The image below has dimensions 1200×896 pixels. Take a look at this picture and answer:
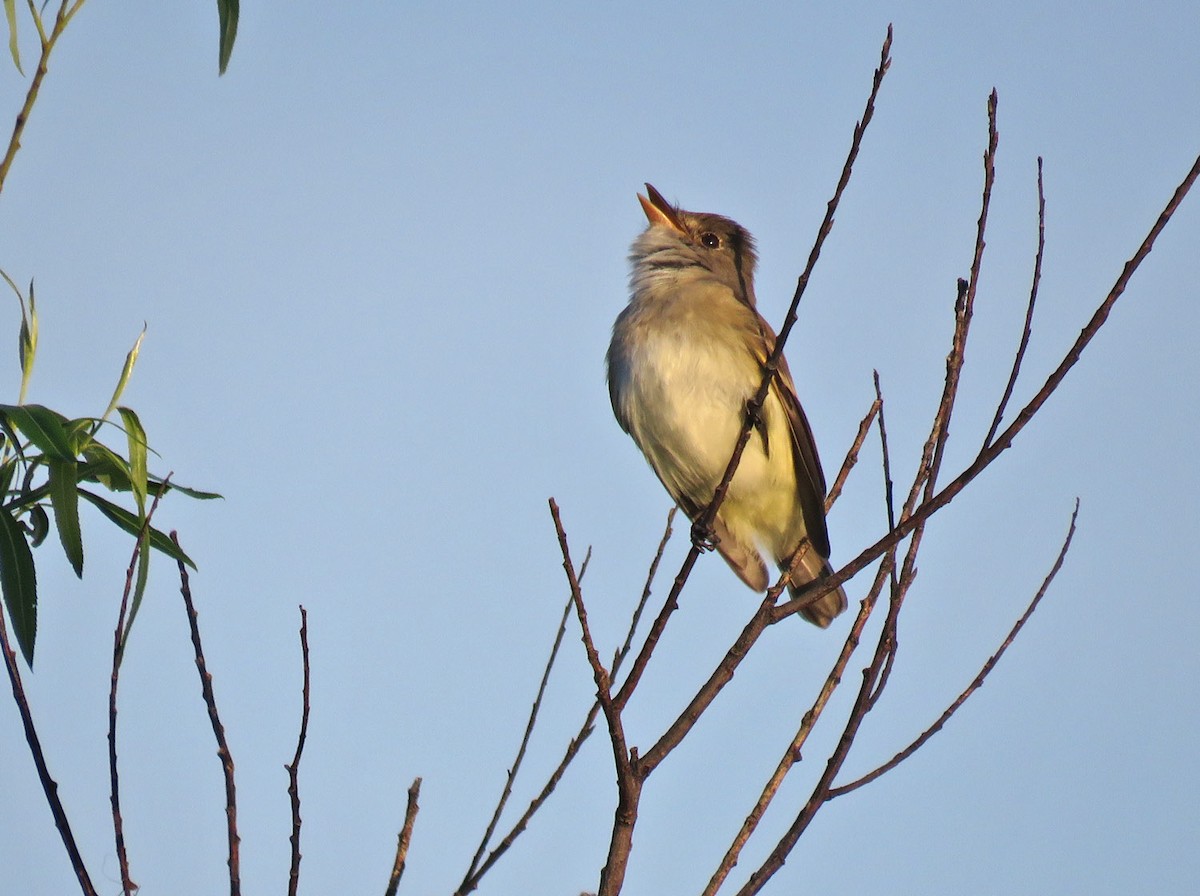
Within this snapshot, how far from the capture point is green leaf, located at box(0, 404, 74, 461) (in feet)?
8.58

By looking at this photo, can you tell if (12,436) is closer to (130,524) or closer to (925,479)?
(130,524)

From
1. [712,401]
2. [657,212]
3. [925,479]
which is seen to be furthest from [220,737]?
[657,212]

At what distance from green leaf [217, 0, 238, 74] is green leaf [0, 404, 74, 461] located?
2.74 ft

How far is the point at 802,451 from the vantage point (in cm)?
618

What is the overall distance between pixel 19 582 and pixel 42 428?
0.36 m

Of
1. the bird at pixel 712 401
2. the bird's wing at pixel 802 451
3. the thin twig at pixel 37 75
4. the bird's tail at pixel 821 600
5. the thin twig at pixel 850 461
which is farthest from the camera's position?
the bird's tail at pixel 821 600

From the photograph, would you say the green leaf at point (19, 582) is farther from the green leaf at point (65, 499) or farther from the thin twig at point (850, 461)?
the thin twig at point (850, 461)

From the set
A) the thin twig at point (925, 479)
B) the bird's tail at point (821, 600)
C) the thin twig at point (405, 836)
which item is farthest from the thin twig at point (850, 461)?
the bird's tail at point (821, 600)

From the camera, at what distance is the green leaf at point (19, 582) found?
2734mm

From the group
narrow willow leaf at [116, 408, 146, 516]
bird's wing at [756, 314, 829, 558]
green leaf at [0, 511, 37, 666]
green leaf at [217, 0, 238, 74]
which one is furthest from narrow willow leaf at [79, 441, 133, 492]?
bird's wing at [756, 314, 829, 558]

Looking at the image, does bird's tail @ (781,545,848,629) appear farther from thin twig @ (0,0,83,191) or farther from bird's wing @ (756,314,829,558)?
thin twig @ (0,0,83,191)

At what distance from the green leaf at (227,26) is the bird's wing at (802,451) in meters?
3.58

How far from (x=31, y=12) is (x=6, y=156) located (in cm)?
35

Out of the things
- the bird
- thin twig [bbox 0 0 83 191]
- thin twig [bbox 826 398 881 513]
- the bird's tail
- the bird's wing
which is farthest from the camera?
the bird's tail
